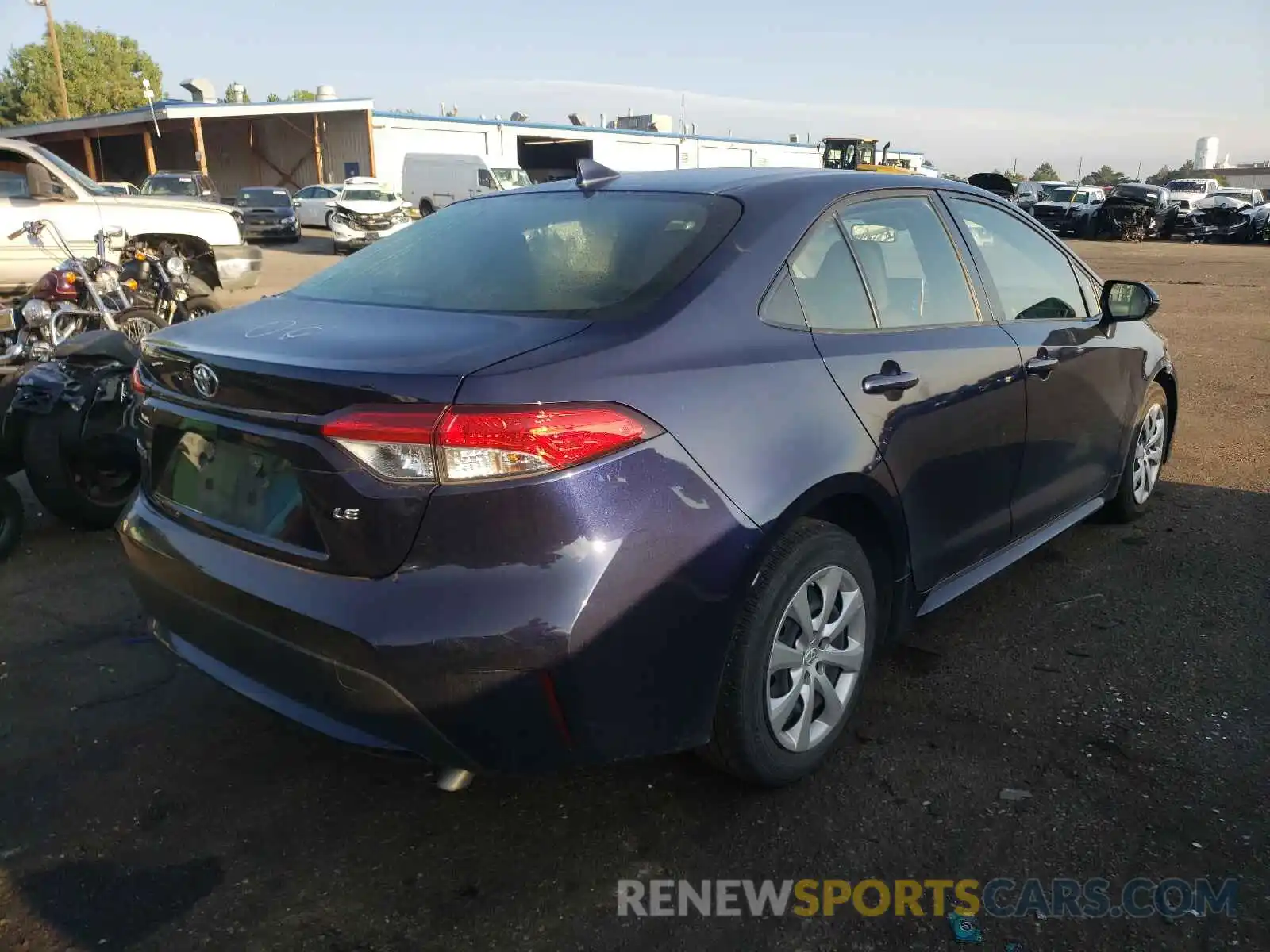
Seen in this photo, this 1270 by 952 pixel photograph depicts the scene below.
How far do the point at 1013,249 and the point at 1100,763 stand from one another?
6.46ft

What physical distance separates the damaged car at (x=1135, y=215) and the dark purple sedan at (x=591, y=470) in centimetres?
3094

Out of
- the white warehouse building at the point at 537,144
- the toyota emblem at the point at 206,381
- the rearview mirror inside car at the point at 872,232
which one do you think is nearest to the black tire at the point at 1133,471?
the rearview mirror inside car at the point at 872,232

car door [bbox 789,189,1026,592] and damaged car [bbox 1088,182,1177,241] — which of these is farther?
damaged car [bbox 1088,182,1177,241]

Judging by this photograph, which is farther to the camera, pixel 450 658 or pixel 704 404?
pixel 704 404

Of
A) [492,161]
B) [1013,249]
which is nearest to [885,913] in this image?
[1013,249]

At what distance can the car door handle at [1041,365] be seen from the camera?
346cm

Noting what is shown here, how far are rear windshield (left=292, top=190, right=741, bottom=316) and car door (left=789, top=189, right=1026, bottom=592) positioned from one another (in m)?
0.37

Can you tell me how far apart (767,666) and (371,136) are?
37.5m

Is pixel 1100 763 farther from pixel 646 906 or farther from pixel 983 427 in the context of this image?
pixel 646 906

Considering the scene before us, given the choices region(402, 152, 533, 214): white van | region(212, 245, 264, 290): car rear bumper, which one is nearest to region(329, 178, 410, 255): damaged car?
region(402, 152, 533, 214): white van

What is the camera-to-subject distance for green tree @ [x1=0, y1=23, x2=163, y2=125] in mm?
64062

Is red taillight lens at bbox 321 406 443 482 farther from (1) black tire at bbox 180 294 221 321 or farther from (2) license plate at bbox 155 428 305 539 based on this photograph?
(1) black tire at bbox 180 294 221 321

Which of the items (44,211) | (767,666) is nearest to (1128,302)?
(767,666)

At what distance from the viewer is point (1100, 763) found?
285 centimetres
